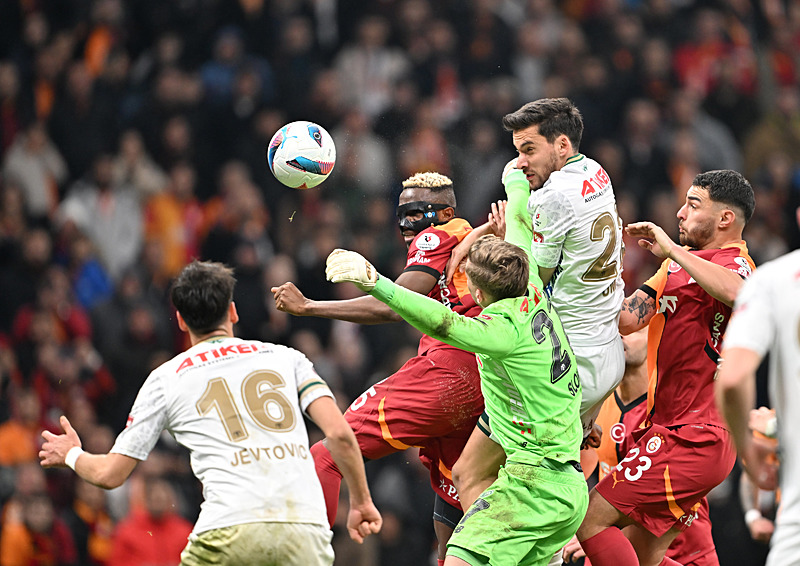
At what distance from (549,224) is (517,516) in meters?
1.62

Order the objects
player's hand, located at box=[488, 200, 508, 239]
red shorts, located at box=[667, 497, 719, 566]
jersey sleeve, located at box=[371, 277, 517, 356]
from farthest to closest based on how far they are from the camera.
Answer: red shorts, located at box=[667, 497, 719, 566]
player's hand, located at box=[488, 200, 508, 239]
jersey sleeve, located at box=[371, 277, 517, 356]

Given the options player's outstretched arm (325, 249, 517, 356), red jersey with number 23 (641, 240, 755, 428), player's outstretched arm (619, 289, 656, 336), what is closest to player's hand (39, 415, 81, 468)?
player's outstretched arm (325, 249, 517, 356)

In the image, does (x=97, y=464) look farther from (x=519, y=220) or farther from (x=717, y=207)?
(x=717, y=207)

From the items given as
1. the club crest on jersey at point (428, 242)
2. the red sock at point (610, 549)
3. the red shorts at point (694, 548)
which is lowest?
the red shorts at point (694, 548)

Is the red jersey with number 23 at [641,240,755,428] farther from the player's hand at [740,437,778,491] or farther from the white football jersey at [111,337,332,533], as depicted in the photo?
the white football jersey at [111,337,332,533]

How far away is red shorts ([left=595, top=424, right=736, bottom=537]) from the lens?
20.5 feet

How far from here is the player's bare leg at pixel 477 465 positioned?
6.31 m

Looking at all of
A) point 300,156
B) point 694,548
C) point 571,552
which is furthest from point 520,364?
point 694,548

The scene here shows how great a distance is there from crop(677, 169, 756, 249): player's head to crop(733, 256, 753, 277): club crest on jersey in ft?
0.87

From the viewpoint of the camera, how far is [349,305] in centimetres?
647

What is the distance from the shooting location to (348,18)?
47.8 feet

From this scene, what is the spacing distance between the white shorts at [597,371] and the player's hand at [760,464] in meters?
2.05

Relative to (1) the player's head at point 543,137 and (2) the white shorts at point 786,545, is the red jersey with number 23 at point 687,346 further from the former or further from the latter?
(2) the white shorts at point 786,545

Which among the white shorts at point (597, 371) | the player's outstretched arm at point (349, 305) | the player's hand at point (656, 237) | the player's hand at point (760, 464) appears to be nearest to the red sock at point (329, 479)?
the player's outstretched arm at point (349, 305)
